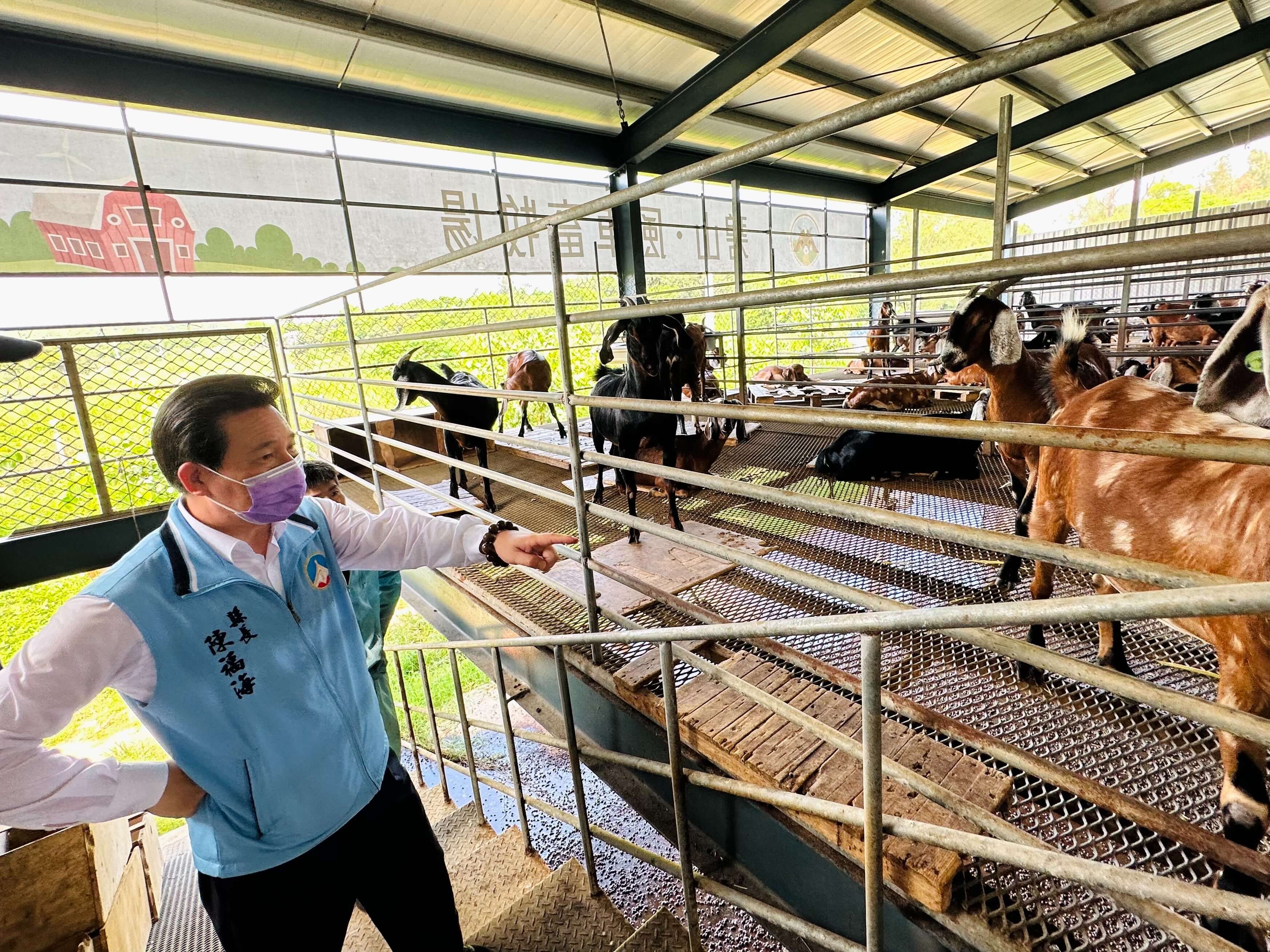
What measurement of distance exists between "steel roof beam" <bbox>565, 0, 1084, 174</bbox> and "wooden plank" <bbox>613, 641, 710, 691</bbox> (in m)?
5.93

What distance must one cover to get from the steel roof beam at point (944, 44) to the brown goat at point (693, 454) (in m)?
4.22

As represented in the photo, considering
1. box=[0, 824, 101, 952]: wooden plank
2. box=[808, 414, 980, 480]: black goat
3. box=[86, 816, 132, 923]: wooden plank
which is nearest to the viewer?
box=[0, 824, 101, 952]: wooden plank

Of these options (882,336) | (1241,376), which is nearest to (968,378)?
(882,336)

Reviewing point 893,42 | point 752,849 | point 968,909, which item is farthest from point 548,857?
point 893,42

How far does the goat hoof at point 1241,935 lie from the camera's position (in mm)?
1370

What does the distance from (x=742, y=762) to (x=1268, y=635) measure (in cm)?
132

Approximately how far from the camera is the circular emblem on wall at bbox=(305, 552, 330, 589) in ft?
5.08

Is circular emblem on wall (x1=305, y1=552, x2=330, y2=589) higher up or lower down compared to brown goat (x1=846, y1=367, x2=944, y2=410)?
higher up

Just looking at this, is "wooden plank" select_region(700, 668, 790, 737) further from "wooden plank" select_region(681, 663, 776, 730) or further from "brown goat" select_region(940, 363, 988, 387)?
"brown goat" select_region(940, 363, 988, 387)

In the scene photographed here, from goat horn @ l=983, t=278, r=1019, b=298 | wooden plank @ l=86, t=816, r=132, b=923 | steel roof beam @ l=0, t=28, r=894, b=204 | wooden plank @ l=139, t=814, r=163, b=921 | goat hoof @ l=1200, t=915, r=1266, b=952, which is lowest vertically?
wooden plank @ l=139, t=814, r=163, b=921

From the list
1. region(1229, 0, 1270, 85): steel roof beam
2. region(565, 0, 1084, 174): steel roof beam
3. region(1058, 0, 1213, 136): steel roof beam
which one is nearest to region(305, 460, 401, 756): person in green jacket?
region(1058, 0, 1213, 136): steel roof beam

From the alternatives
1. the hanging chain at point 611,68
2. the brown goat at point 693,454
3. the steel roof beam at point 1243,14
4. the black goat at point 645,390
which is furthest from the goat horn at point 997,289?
the steel roof beam at point 1243,14

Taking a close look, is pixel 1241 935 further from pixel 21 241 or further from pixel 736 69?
pixel 21 241

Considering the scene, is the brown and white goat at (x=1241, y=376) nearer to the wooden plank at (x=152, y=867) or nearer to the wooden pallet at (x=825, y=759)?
the wooden pallet at (x=825, y=759)
